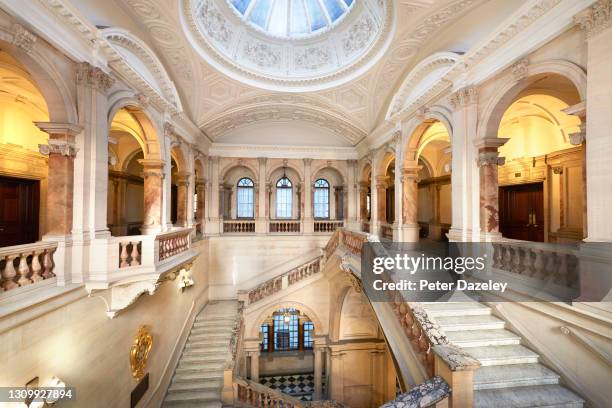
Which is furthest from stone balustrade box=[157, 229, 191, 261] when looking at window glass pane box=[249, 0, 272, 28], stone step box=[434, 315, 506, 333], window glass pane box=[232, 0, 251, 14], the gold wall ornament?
window glass pane box=[249, 0, 272, 28]

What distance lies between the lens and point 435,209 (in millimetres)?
15539

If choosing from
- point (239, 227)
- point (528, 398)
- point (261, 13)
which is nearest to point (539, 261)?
point (528, 398)

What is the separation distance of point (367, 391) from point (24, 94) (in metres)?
15.2

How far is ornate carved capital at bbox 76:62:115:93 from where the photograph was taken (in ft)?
18.1

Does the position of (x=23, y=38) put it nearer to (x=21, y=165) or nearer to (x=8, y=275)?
(x=8, y=275)

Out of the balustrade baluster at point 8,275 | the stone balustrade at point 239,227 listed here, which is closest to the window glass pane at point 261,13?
the stone balustrade at point 239,227

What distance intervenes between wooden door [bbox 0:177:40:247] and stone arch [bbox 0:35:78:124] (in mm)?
5226

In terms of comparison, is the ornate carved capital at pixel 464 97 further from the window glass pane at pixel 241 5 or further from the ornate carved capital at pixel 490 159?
the window glass pane at pixel 241 5

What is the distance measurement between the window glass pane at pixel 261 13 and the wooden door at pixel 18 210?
370 inches

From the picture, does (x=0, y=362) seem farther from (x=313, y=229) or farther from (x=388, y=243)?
(x=313, y=229)

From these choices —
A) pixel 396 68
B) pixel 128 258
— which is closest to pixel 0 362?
pixel 128 258

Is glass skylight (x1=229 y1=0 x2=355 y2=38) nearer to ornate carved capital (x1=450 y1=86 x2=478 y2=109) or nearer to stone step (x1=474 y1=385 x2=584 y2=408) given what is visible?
ornate carved capital (x1=450 y1=86 x2=478 y2=109)

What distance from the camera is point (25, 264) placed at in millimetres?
4320

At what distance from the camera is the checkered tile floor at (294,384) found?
13.4m
